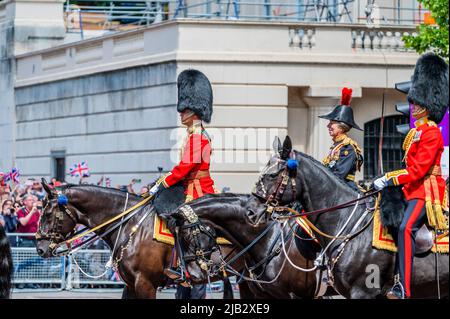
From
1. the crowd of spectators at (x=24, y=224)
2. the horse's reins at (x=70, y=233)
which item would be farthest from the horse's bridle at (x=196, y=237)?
the crowd of spectators at (x=24, y=224)

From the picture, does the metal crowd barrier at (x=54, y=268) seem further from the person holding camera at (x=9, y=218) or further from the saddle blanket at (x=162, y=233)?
the saddle blanket at (x=162, y=233)

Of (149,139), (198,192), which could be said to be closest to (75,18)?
(149,139)

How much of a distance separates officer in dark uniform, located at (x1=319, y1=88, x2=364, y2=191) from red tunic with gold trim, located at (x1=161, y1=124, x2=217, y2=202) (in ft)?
4.68

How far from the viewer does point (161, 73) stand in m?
28.7

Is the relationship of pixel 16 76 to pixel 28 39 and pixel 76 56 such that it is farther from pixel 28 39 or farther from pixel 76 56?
pixel 76 56

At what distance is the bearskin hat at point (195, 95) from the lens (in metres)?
17.1

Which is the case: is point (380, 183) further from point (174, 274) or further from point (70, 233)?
point (70, 233)

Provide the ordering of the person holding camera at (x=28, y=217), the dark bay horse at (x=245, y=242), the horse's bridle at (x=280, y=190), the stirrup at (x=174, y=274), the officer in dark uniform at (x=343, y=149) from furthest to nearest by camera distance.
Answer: the person holding camera at (x=28, y=217)
the officer in dark uniform at (x=343, y=149)
the stirrup at (x=174, y=274)
the dark bay horse at (x=245, y=242)
the horse's bridle at (x=280, y=190)

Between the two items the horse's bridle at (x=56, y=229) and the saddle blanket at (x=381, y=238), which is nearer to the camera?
the saddle blanket at (x=381, y=238)

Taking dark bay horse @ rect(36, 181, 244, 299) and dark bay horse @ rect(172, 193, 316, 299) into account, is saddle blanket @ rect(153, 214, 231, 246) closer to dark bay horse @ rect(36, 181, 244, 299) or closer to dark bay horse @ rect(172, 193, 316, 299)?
dark bay horse @ rect(36, 181, 244, 299)

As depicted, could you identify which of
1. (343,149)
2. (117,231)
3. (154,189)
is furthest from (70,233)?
(343,149)

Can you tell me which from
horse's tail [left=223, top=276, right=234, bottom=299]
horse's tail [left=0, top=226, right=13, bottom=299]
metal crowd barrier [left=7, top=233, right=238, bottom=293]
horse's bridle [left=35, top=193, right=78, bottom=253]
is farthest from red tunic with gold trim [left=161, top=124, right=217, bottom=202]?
metal crowd barrier [left=7, top=233, right=238, bottom=293]

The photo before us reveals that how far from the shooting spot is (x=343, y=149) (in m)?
16.0

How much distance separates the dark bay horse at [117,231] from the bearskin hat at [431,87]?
4.03 meters
